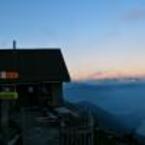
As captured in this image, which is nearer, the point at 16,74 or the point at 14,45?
the point at 16,74

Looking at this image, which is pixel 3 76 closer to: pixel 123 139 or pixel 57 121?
pixel 57 121

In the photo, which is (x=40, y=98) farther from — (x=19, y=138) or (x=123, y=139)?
(x=19, y=138)

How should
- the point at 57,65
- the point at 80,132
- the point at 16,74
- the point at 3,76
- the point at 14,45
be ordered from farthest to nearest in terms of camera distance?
the point at 14,45 → the point at 57,65 → the point at 16,74 → the point at 3,76 → the point at 80,132

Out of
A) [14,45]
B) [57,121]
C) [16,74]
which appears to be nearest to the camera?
[57,121]

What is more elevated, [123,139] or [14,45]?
[14,45]

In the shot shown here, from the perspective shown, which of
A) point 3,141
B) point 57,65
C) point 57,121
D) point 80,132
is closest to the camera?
point 3,141

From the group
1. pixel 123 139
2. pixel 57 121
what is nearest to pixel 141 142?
pixel 123 139

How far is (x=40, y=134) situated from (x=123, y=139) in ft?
37.9

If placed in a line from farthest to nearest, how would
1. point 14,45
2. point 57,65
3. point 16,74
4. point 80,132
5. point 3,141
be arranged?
point 14,45 → point 57,65 → point 16,74 → point 80,132 → point 3,141

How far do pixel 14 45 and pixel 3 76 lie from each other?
39.2 ft

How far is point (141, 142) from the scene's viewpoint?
1382 inches

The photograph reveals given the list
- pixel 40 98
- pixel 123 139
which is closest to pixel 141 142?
pixel 123 139

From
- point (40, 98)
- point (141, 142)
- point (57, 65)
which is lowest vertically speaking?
point (141, 142)

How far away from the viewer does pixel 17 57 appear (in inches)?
1448
